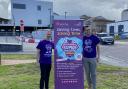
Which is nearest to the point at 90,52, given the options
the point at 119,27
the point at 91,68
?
the point at 91,68

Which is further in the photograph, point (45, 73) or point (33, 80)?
point (33, 80)

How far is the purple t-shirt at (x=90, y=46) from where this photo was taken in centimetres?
961

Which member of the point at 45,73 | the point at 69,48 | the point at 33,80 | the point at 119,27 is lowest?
the point at 33,80

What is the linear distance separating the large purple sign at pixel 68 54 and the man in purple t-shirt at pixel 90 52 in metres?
0.37

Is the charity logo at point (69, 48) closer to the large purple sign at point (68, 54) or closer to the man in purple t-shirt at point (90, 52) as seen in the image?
the large purple sign at point (68, 54)

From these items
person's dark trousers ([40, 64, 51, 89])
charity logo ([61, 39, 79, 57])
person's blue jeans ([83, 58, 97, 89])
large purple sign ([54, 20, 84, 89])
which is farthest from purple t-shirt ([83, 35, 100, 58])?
person's dark trousers ([40, 64, 51, 89])

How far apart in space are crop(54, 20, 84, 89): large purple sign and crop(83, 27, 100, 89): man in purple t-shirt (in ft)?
1.20

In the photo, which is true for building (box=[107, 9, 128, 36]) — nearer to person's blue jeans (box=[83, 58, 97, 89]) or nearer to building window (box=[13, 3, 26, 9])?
building window (box=[13, 3, 26, 9])

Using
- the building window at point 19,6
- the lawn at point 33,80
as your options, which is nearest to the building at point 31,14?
the building window at point 19,6

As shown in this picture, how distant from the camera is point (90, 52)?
969 centimetres

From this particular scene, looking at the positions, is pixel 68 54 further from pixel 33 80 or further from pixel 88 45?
pixel 33 80

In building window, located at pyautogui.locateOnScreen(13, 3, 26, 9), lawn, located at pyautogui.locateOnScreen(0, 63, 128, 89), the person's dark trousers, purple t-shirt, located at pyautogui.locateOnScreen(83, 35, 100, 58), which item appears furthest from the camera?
building window, located at pyautogui.locateOnScreen(13, 3, 26, 9)

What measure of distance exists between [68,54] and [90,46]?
29.0 inches

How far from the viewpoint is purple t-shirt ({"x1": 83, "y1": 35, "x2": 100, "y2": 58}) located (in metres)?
9.61
